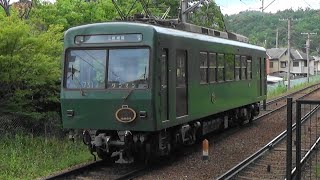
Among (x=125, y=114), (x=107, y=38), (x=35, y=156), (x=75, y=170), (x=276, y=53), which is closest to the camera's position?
(x=125, y=114)

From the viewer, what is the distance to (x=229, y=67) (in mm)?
14781

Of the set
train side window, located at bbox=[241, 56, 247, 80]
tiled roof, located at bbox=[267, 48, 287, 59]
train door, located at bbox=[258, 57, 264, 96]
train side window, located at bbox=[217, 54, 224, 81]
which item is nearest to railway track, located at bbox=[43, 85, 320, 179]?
train side window, located at bbox=[217, 54, 224, 81]

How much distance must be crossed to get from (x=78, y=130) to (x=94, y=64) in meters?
1.48

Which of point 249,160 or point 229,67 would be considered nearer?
point 249,160

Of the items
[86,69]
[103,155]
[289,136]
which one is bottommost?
[103,155]

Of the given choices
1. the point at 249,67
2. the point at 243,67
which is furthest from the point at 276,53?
the point at 243,67

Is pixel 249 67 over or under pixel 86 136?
over

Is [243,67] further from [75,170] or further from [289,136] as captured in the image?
Result: [289,136]

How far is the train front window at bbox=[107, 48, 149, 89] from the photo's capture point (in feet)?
31.9

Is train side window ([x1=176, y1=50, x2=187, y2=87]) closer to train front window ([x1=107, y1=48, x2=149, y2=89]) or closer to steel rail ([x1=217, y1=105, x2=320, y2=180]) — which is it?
train front window ([x1=107, y1=48, x2=149, y2=89])

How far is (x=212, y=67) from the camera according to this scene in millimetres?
13156

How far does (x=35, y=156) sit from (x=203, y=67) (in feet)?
15.1

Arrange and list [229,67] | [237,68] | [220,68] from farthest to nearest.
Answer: [237,68]
[229,67]
[220,68]

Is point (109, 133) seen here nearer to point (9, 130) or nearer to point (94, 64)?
point (94, 64)
